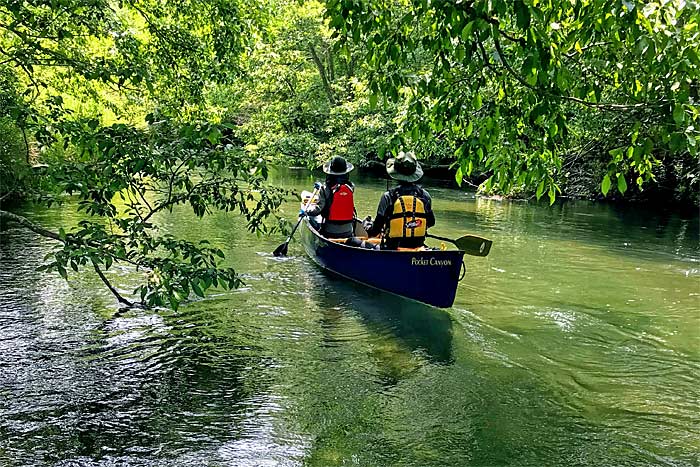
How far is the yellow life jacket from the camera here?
8906mm

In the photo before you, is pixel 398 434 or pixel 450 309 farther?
pixel 450 309

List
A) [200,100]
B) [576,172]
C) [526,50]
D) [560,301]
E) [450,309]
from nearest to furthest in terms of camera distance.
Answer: [526,50], [200,100], [450,309], [560,301], [576,172]

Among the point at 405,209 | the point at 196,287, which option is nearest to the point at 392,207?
the point at 405,209

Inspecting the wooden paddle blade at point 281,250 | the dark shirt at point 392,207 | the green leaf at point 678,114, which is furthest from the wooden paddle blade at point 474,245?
the green leaf at point 678,114

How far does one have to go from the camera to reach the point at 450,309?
9000mm

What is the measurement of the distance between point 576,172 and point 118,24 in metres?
19.1

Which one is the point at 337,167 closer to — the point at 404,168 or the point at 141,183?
the point at 404,168

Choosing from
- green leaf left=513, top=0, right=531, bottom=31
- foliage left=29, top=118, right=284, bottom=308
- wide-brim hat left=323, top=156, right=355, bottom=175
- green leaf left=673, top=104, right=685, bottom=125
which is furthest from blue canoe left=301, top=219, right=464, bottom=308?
green leaf left=513, top=0, right=531, bottom=31

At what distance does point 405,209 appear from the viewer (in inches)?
351

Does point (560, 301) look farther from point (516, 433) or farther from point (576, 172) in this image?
point (576, 172)

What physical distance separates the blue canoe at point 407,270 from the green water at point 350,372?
257 millimetres

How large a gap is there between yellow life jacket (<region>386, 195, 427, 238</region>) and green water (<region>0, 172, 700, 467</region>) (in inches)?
40.0

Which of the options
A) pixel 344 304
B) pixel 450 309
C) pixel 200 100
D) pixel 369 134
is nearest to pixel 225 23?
pixel 200 100

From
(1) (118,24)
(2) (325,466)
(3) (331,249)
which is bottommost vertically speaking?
(2) (325,466)
